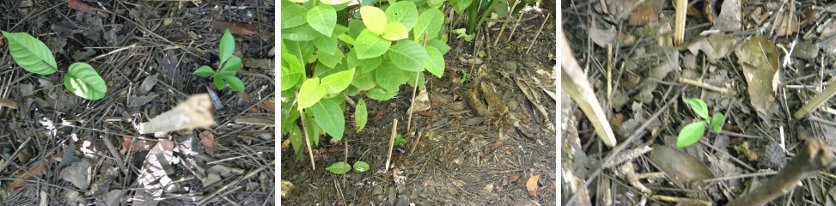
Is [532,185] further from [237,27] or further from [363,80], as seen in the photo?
[237,27]

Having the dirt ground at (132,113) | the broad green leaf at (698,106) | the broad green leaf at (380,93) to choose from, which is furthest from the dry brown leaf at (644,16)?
the dirt ground at (132,113)

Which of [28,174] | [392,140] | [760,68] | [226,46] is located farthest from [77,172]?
[760,68]

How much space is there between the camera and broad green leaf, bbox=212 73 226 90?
2.95 ft

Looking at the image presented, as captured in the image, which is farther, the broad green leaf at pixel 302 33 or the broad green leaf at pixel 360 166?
the broad green leaf at pixel 360 166

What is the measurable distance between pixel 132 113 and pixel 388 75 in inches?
14.5

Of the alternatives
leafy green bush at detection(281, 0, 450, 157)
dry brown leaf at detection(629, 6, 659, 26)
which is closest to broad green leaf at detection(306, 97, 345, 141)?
leafy green bush at detection(281, 0, 450, 157)

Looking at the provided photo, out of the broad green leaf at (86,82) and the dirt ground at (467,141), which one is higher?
the broad green leaf at (86,82)

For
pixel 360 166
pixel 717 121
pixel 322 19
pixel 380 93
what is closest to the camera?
pixel 322 19

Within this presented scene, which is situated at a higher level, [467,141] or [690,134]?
[690,134]

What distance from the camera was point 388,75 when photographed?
101cm

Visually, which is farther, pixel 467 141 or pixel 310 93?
pixel 467 141

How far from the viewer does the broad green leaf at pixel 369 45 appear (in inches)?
36.4

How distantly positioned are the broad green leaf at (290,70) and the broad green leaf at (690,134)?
21.1 inches

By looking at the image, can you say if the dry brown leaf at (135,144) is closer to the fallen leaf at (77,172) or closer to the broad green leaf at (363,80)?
the fallen leaf at (77,172)
